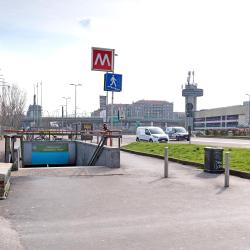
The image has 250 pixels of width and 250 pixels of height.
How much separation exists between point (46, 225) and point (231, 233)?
2972 millimetres

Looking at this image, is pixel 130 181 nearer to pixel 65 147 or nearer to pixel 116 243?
pixel 116 243

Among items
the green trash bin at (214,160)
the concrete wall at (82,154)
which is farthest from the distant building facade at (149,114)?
the green trash bin at (214,160)

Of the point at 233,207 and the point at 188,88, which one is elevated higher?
the point at 188,88

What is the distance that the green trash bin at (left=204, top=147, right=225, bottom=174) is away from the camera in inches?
514

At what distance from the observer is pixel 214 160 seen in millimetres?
13148

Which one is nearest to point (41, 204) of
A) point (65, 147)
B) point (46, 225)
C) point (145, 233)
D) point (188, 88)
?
point (46, 225)

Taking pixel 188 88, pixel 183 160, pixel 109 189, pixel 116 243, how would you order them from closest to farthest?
pixel 116 243, pixel 109 189, pixel 183 160, pixel 188 88

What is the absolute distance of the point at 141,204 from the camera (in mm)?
8125

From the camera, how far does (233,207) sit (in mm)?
7910

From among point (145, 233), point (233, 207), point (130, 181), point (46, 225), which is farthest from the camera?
point (130, 181)

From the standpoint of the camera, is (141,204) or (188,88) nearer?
(141,204)

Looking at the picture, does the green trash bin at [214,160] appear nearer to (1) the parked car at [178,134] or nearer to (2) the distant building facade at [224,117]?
(1) the parked car at [178,134]

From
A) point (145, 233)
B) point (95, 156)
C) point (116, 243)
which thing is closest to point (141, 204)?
point (145, 233)

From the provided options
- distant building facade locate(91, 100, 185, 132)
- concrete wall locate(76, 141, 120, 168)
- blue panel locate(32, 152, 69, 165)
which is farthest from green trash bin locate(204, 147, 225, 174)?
distant building facade locate(91, 100, 185, 132)
